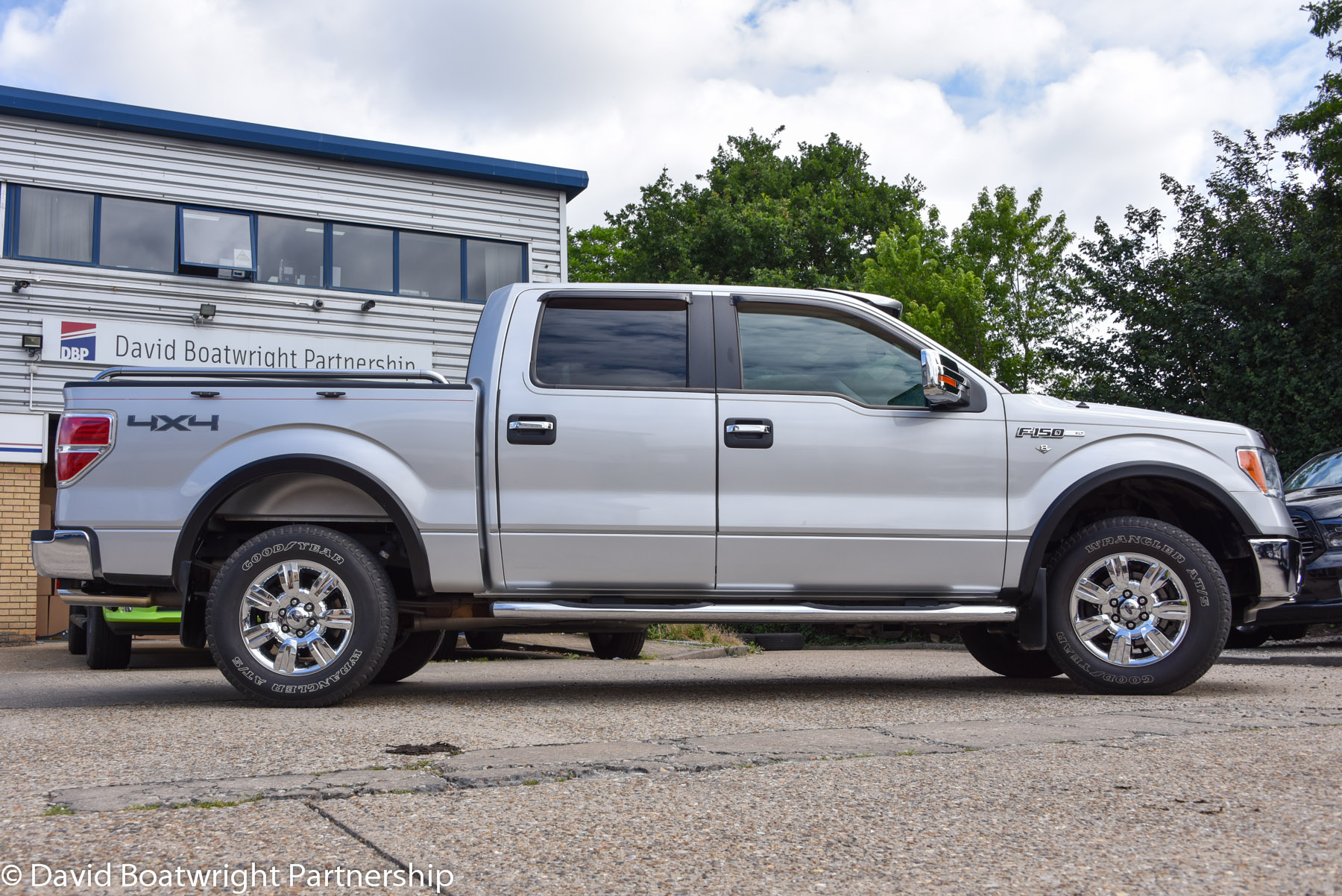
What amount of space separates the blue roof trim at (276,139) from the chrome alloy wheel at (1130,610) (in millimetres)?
12748

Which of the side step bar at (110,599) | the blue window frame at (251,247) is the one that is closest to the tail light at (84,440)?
the side step bar at (110,599)

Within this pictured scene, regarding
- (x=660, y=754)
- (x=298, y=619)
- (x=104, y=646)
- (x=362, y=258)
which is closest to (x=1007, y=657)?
(x=660, y=754)

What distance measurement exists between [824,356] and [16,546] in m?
12.6

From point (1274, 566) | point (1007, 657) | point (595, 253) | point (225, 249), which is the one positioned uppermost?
point (595, 253)

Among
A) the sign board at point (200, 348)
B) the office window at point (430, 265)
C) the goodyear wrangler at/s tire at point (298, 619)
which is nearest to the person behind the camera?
the goodyear wrangler at/s tire at point (298, 619)

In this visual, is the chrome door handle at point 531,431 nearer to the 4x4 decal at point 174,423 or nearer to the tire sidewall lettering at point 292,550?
the tire sidewall lettering at point 292,550

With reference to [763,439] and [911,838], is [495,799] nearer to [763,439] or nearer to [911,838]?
[911,838]

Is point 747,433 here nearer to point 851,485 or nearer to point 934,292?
point 851,485

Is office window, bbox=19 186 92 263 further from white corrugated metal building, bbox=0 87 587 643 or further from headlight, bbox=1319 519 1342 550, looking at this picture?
headlight, bbox=1319 519 1342 550

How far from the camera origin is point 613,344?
5.64m

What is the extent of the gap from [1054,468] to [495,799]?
3.50 metres

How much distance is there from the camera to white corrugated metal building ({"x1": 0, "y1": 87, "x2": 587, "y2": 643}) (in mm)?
14234

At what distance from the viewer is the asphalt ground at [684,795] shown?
7.91 ft

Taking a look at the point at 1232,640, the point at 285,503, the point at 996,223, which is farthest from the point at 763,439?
the point at 996,223
